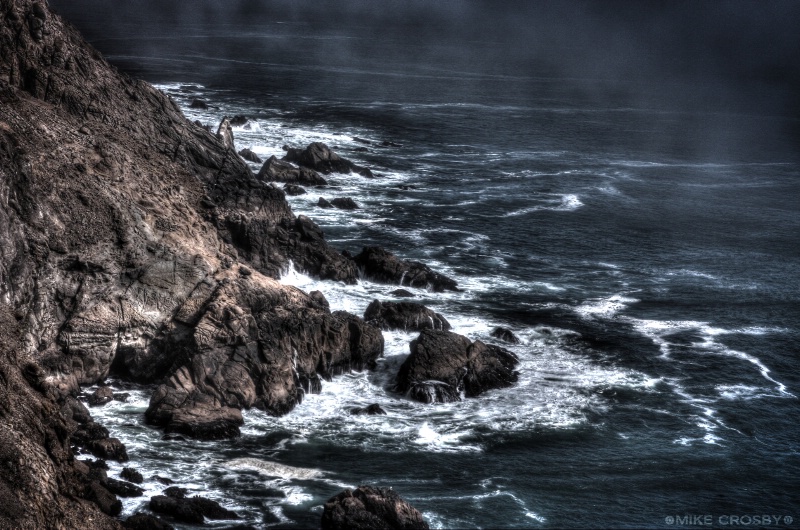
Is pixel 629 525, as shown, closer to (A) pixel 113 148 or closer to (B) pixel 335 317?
(B) pixel 335 317

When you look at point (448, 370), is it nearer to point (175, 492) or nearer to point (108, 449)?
point (175, 492)

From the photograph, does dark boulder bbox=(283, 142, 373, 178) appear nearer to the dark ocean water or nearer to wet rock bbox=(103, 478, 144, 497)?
the dark ocean water

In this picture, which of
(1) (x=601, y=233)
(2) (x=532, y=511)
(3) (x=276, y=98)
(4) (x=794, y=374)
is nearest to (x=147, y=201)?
(2) (x=532, y=511)

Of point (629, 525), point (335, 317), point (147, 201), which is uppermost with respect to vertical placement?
point (147, 201)

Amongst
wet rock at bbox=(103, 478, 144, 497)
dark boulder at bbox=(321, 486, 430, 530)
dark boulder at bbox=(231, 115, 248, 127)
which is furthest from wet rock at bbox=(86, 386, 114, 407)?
dark boulder at bbox=(231, 115, 248, 127)

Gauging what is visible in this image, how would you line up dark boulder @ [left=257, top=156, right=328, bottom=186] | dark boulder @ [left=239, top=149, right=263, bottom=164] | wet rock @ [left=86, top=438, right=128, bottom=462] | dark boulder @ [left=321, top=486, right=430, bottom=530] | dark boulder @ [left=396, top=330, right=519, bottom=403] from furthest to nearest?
dark boulder @ [left=239, top=149, right=263, bottom=164] → dark boulder @ [left=257, top=156, right=328, bottom=186] → dark boulder @ [left=396, top=330, right=519, bottom=403] → wet rock @ [left=86, top=438, right=128, bottom=462] → dark boulder @ [left=321, top=486, right=430, bottom=530]

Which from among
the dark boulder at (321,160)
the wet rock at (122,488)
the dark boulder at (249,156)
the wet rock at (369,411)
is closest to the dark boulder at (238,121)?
the dark boulder at (321,160)

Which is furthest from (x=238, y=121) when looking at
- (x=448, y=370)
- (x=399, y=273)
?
(x=448, y=370)
